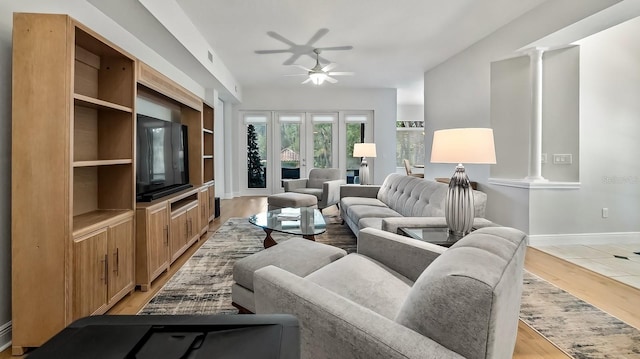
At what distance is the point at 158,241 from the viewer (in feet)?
8.98

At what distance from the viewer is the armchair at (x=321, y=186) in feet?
17.3

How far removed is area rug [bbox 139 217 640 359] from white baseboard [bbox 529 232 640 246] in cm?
125

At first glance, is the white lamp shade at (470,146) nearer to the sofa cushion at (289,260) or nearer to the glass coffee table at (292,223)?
the sofa cushion at (289,260)

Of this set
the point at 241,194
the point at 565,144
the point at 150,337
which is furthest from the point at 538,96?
the point at 241,194

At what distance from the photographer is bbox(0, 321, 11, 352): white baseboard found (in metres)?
1.75

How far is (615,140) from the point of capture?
3.96m

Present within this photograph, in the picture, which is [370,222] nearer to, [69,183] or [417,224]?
[417,224]

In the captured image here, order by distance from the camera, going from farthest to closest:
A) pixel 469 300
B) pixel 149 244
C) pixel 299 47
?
pixel 299 47
pixel 149 244
pixel 469 300

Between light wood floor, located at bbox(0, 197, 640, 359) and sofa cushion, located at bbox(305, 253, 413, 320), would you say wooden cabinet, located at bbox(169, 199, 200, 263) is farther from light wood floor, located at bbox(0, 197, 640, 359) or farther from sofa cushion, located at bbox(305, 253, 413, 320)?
sofa cushion, located at bbox(305, 253, 413, 320)

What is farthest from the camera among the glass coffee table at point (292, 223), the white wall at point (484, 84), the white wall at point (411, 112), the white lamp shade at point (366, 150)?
the white wall at point (411, 112)

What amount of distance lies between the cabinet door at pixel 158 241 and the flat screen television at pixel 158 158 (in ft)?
0.63

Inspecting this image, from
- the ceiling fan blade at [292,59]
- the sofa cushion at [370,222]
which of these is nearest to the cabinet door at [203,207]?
the sofa cushion at [370,222]

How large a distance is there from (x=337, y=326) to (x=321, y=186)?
518cm

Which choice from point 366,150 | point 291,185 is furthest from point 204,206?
point 366,150
